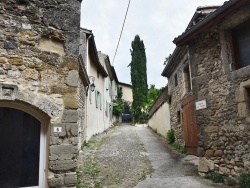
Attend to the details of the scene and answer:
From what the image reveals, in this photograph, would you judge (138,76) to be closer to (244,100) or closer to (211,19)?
(211,19)

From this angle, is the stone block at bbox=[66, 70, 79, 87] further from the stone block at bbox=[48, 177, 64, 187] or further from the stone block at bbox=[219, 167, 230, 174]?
the stone block at bbox=[219, 167, 230, 174]

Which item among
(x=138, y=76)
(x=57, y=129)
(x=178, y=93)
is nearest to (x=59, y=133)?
(x=57, y=129)

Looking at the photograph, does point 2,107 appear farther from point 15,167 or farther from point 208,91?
point 208,91

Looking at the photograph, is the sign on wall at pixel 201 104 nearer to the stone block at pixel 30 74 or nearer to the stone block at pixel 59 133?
the stone block at pixel 59 133

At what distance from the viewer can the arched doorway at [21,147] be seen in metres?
3.52

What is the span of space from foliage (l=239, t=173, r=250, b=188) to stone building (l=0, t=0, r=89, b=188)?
11.1ft

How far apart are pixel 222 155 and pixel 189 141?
9.33ft

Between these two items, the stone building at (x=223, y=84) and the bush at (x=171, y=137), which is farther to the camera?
the bush at (x=171, y=137)

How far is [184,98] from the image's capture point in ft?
28.2

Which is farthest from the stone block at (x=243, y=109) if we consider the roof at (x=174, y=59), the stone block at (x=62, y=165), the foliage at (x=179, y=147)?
the foliage at (x=179, y=147)

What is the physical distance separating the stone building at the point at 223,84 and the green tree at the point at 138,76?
772 inches

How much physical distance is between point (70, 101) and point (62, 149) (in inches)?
32.0

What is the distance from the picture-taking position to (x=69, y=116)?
12.8 feet

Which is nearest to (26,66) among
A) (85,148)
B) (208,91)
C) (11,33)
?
(11,33)
